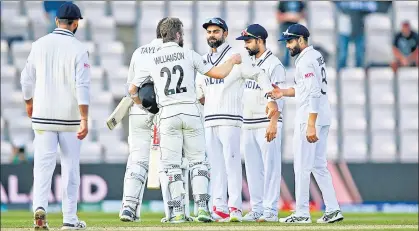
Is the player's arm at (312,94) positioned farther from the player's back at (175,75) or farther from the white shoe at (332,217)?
the player's back at (175,75)

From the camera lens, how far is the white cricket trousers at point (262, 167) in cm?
1251

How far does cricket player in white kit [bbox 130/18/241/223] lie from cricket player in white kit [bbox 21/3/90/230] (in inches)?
35.8

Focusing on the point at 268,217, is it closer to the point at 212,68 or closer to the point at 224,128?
the point at 224,128

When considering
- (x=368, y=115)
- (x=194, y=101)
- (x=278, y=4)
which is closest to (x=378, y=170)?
(x=368, y=115)

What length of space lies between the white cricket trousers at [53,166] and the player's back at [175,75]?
1.05m

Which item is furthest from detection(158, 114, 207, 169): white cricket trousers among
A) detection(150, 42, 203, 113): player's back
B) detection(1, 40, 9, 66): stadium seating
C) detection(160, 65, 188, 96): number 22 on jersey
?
detection(1, 40, 9, 66): stadium seating

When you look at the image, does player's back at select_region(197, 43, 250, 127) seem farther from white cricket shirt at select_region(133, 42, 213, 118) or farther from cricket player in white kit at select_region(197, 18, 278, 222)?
white cricket shirt at select_region(133, 42, 213, 118)

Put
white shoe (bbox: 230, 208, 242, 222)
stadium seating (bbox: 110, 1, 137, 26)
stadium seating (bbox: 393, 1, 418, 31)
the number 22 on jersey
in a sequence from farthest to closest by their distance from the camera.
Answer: stadium seating (bbox: 393, 1, 418, 31) → stadium seating (bbox: 110, 1, 137, 26) → white shoe (bbox: 230, 208, 242, 222) → the number 22 on jersey

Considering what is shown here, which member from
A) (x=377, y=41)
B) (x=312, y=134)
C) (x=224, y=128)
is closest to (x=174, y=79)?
(x=224, y=128)

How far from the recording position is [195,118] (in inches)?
439

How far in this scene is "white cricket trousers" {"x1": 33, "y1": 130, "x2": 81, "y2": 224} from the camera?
34.2 ft

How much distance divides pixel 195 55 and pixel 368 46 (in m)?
11.2

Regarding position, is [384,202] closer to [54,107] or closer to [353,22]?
[353,22]

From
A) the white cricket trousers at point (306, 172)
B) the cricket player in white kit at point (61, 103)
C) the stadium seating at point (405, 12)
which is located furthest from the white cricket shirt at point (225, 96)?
the stadium seating at point (405, 12)
